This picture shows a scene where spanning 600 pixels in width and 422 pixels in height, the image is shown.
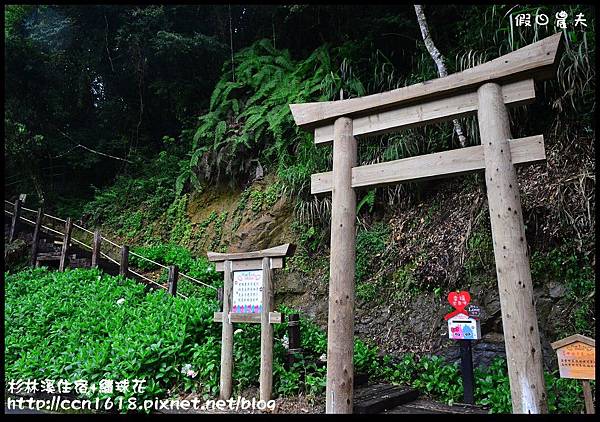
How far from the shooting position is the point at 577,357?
4027 millimetres

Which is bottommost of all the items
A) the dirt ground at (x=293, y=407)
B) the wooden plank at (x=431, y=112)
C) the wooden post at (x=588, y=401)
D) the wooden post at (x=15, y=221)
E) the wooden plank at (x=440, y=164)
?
the dirt ground at (x=293, y=407)

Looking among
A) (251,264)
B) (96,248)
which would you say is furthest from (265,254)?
(96,248)

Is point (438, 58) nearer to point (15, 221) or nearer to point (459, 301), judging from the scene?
point (459, 301)

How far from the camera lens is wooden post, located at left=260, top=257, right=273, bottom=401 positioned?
5.07 m

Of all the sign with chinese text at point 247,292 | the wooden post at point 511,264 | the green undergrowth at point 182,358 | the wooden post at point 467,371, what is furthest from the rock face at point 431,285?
the sign with chinese text at point 247,292

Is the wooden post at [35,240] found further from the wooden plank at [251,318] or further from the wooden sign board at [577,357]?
the wooden sign board at [577,357]

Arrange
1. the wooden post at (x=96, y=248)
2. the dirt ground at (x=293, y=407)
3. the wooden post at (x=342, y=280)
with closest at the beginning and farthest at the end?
the wooden post at (x=342, y=280)
the dirt ground at (x=293, y=407)
the wooden post at (x=96, y=248)

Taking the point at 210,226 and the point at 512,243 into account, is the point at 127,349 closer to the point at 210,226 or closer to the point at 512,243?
the point at 512,243

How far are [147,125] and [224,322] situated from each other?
480 inches

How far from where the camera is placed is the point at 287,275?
9.16 m

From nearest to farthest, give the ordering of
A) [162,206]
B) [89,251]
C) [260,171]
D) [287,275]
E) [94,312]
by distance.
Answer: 1. [94,312]
2. [287,275]
3. [260,171]
4. [89,251]
5. [162,206]

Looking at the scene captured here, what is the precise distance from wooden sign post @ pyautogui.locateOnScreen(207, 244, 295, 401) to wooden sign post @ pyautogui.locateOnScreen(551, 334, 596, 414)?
287 centimetres

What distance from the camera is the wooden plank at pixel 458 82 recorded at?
4.14 m

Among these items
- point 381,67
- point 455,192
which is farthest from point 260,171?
point 455,192
